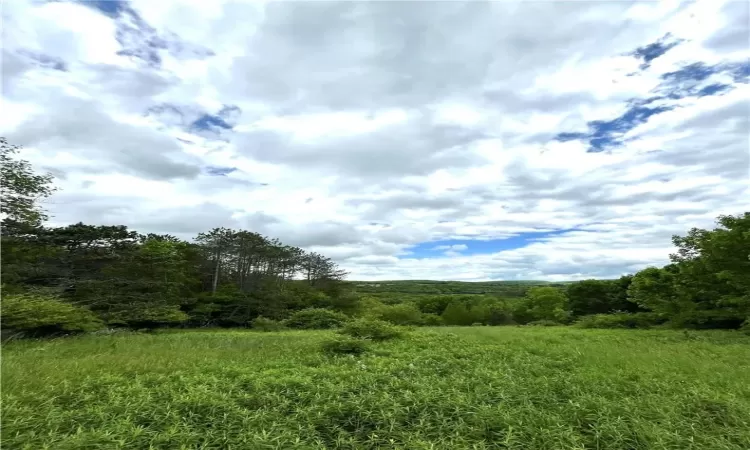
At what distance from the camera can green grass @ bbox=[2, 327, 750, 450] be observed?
4270mm

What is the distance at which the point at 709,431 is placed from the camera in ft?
15.4

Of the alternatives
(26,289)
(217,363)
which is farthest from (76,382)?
(26,289)

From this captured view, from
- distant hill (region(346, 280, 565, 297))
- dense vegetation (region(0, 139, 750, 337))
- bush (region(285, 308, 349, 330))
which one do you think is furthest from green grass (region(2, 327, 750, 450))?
distant hill (region(346, 280, 565, 297))

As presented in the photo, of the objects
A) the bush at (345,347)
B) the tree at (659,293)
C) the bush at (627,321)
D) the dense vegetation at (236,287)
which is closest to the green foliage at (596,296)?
the dense vegetation at (236,287)

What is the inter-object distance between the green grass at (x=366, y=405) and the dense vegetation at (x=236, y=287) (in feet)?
29.1

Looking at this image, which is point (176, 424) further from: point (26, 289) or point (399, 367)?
point (26, 289)

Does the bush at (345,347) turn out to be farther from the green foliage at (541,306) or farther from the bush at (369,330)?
the green foliage at (541,306)

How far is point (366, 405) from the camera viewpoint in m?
5.15

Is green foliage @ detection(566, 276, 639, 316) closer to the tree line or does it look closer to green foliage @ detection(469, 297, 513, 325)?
green foliage @ detection(469, 297, 513, 325)

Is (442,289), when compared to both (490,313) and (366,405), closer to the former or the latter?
(490,313)

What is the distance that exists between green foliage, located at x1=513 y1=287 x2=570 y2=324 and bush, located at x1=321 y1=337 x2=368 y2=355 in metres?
33.0

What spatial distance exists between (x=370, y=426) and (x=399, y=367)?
259cm

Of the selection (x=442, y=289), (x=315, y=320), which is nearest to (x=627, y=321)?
(x=315, y=320)

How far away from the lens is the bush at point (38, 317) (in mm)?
11969
